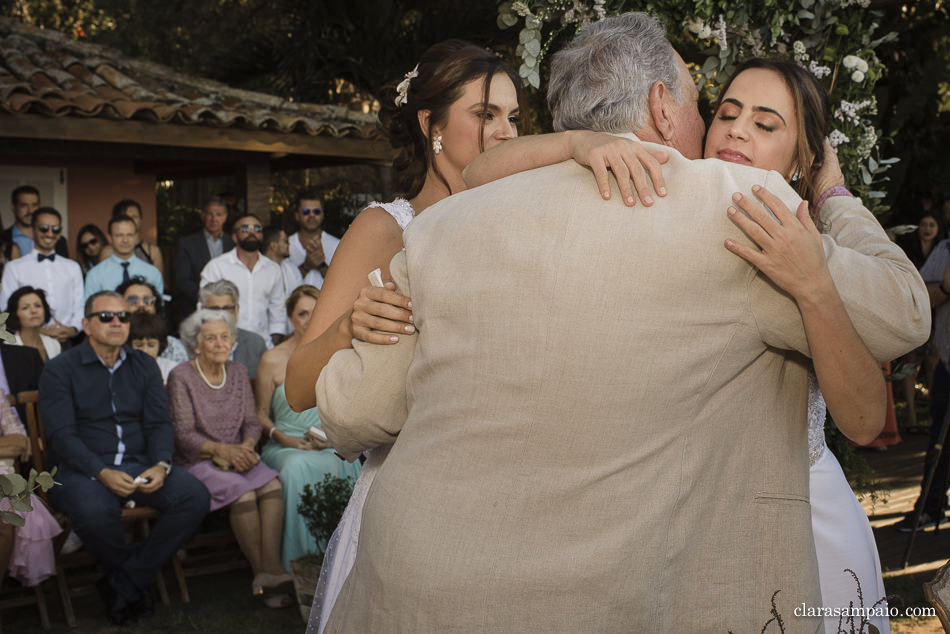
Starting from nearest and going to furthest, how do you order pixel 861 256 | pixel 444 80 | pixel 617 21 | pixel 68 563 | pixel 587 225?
pixel 587 225, pixel 861 256, pixel 617 21, pixel 444 80, pixel 68 563

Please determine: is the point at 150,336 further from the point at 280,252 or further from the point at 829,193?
the point at 829,193

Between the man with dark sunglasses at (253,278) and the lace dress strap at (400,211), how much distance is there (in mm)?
6234

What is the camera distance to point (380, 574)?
1.75m

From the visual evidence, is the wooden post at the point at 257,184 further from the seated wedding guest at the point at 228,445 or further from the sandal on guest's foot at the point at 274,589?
the sandal on guest's foot at the point at 274,589

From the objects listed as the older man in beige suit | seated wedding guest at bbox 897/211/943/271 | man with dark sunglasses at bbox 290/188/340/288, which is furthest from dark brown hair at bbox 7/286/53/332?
seated wedding guest at bbox 897/211/943/271

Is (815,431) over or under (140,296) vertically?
under

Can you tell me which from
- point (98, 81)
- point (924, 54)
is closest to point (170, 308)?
point (98, 81)

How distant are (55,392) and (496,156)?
14.9 ft

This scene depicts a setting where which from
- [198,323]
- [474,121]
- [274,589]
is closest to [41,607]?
[274,589]

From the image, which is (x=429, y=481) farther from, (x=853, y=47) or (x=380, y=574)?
(x=853, y=47)

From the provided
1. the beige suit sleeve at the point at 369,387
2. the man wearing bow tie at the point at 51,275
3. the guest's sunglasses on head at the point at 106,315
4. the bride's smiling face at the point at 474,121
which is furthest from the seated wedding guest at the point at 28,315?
the beige suit sleeve at the point at 369,387

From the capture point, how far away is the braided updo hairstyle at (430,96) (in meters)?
2.83

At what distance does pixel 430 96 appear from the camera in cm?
286

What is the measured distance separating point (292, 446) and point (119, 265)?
3.32 m
